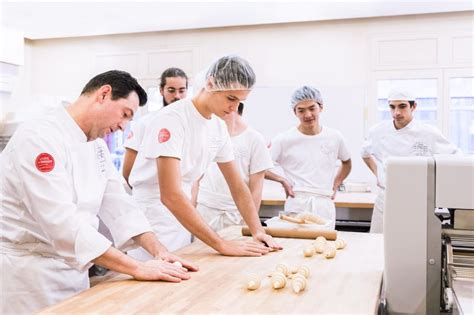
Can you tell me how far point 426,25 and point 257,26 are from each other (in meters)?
1.63

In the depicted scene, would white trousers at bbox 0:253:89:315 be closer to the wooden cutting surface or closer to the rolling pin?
the wooden cutting surface

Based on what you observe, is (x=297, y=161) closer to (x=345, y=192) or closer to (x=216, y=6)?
(x=345, y=192)

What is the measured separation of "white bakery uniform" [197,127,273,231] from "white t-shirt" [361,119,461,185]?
3.56 ft

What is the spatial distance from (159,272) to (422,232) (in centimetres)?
69

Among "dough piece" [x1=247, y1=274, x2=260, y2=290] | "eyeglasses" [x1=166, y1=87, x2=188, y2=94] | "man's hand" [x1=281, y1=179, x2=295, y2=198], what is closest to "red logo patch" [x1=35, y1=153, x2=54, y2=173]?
"dough piece" [x1=247, y1=274, x2=260, y2=290]

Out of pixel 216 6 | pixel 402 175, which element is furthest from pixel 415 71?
pixel 402 175

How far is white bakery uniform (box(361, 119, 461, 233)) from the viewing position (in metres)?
3.23

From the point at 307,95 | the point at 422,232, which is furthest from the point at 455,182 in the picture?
the point at 307,95

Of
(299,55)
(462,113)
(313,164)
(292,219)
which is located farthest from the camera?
(299,55)

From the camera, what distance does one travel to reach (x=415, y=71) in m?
4.50

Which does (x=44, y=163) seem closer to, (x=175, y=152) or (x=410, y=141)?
(x=175, y=152)

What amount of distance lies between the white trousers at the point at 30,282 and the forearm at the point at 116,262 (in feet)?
0.66

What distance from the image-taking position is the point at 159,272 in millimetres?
1277

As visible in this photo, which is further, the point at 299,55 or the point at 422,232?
the point at 299,55
